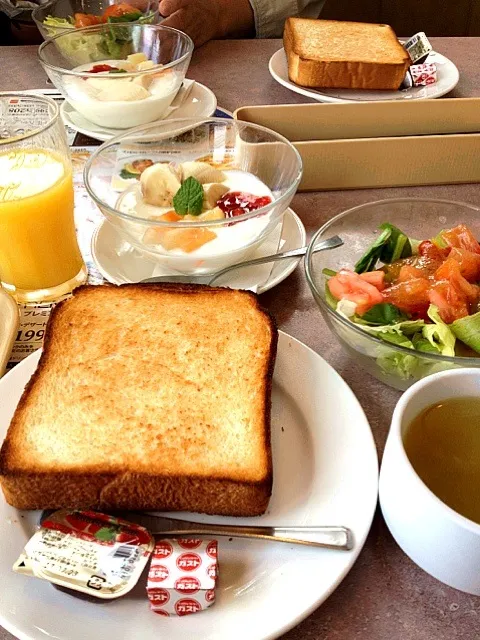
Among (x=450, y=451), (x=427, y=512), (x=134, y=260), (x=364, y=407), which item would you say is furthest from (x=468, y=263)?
(x=134, y=260)

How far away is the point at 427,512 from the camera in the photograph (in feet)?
2.02

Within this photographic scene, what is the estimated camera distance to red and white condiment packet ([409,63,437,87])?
5.89 feet

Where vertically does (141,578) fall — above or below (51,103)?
below

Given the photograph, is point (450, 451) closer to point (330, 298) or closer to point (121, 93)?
point (330, 298)

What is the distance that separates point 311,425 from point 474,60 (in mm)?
1717

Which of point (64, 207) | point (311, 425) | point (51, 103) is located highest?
point (51, 103)

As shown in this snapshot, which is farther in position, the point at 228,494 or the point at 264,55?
the point at 264,55

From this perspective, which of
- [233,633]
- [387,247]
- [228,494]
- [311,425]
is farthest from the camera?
[387,247]

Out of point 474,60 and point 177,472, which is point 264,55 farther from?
point 177,472

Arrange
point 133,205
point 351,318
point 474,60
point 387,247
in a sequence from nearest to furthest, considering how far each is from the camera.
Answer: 1. point 351,318
2. point 387,247
3. point 133,205
4. point 474,60

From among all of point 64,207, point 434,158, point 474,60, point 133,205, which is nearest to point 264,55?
point 474,60

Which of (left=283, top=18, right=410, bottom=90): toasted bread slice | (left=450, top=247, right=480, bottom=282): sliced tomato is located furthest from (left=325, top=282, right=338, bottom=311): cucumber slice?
(left=283, top=18, right=410, bottom=90): toasted bread slice

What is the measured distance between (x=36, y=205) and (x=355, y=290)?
573 mm

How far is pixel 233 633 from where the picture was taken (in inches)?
24.4
